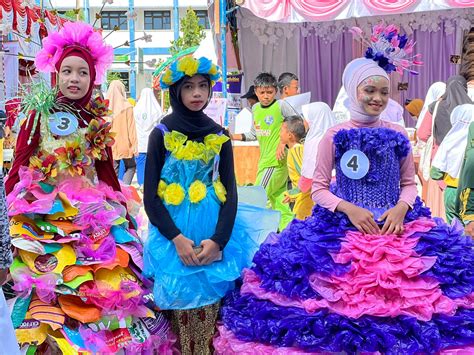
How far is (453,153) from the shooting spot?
5410 millimetres

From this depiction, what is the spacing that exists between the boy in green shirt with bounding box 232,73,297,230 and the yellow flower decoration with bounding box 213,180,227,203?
3199 millimetres

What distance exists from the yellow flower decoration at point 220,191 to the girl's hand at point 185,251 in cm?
29

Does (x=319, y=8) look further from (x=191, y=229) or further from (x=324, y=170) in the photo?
(x=191, y=229)

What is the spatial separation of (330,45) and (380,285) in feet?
36.3

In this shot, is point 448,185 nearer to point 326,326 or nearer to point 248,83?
point 326,326

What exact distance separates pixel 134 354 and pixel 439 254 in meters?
1.57

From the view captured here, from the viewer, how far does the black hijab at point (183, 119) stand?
318cm

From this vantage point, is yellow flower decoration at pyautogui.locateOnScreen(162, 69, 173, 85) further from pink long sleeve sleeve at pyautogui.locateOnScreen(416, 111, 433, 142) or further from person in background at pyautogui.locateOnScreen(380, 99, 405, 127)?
pink long sleeve sleeve at pyautogui.locateOnScreen(416, 111, 433, 142)

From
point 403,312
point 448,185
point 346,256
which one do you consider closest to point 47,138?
point 346,256

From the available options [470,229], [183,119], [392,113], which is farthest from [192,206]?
[392,113]

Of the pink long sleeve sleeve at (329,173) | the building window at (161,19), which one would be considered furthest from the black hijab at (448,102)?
the building window at (161,19)

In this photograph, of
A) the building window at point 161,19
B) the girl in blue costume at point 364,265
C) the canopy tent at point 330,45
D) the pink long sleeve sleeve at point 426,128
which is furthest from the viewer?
the building window at point 161,19

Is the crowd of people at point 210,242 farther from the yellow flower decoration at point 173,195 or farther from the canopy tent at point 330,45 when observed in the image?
the canopy tent at point 330,45

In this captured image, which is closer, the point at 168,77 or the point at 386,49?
the point at 168,77
